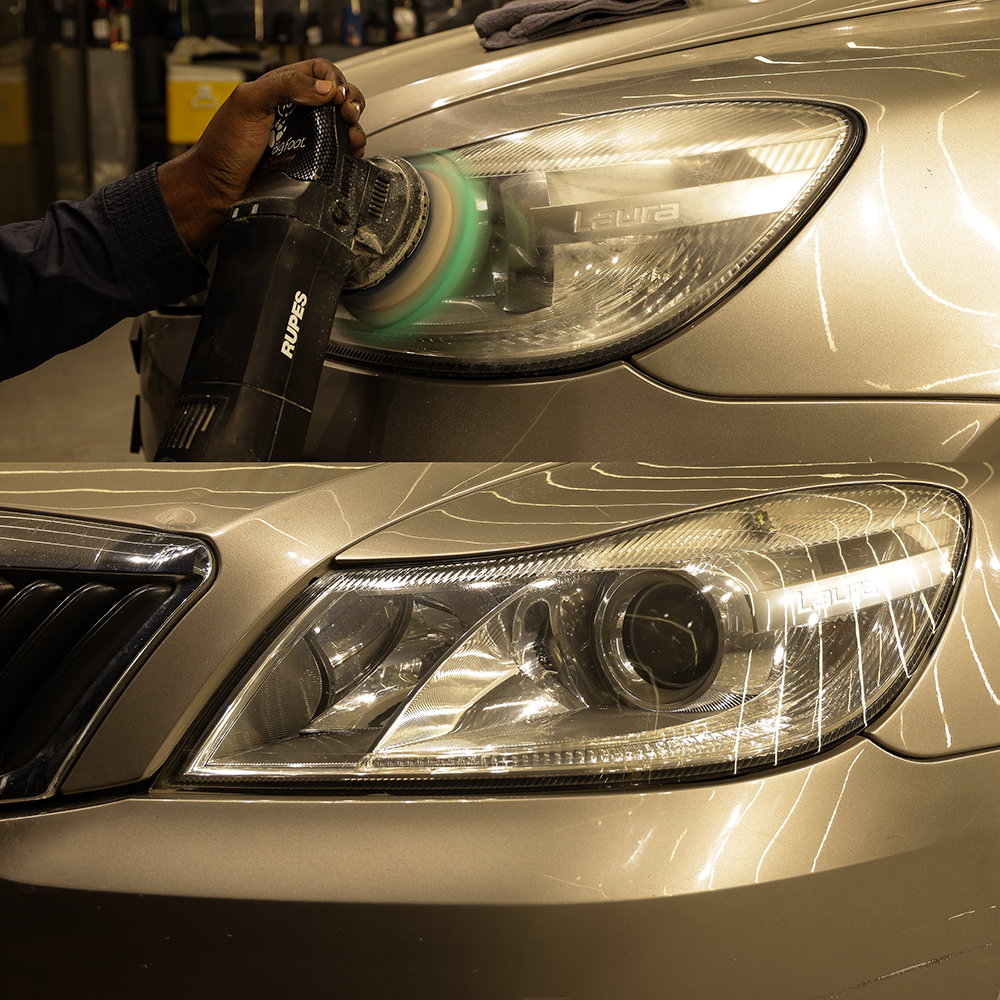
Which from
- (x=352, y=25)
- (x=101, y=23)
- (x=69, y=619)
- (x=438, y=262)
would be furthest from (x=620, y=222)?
(x=101, y=23)

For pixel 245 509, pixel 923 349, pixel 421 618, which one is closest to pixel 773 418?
pixel 923 349

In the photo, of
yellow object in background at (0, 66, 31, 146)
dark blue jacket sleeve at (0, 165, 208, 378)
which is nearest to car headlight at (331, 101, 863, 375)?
dark blue jacket sleeve at (0, 165, 208, 378)

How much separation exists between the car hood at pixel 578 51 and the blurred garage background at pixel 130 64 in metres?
5.50

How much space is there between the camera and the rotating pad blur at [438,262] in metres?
1.16

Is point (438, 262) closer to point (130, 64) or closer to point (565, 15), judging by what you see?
point (565, 15)

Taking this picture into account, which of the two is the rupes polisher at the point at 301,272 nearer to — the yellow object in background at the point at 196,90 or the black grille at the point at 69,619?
the black grille at the point at 69,619

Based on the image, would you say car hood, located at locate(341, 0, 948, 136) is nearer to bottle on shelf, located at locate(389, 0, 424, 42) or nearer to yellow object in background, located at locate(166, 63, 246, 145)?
yellow object in background, located at locate(166, 63, 246, 145)

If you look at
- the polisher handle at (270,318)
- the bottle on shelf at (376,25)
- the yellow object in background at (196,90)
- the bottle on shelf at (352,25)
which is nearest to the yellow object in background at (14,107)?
the yellow object in background at (196,90)

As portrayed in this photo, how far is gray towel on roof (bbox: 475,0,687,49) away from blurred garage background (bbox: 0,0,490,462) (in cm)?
541

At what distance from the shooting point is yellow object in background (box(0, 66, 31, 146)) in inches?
256

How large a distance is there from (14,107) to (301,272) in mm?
6832

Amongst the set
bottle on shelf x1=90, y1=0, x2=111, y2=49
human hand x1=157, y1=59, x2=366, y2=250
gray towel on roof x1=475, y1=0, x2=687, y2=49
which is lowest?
human hand x1=157, y1=59, x2=366, y2=250

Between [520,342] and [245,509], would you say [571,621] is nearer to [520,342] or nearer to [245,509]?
[245,509]

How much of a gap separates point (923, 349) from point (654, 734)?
46 centimetres
